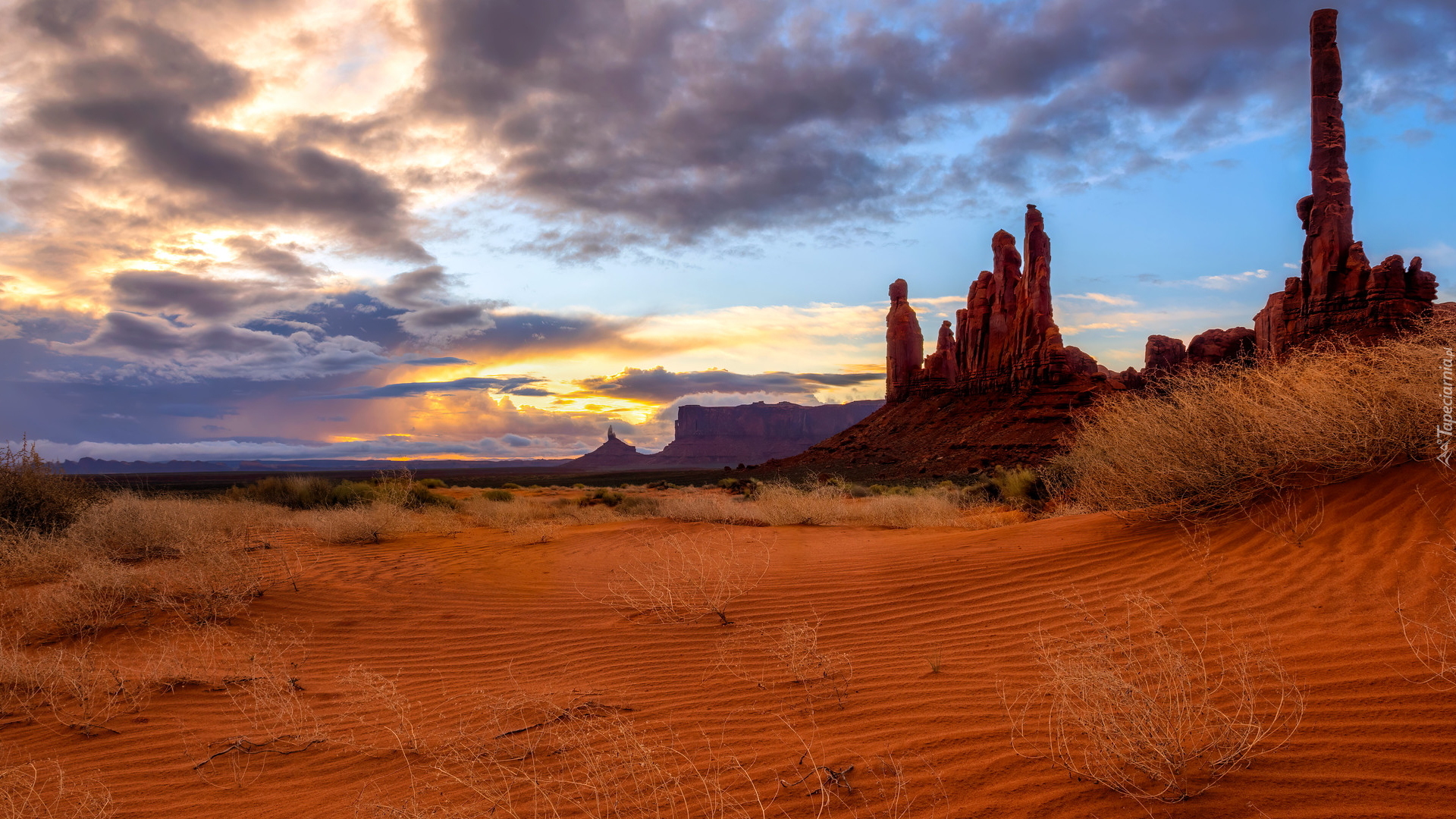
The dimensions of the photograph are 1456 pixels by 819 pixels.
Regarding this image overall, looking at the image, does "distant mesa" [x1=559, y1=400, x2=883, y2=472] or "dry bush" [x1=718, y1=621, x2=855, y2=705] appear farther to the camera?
"distant mesa" [x1=559, y1=400, x2=883, y2=472]

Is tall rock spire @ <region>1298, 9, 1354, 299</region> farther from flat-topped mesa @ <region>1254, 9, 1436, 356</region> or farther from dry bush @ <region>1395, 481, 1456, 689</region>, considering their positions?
dry bush @ <region>1395, 481, 1456, 689</region>

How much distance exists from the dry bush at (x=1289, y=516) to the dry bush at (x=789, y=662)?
384cm

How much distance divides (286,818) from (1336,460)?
8.02m

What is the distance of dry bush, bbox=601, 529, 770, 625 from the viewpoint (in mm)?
6270

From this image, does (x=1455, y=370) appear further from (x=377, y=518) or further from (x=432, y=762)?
(x=377, y=518)

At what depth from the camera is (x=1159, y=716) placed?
2738mm

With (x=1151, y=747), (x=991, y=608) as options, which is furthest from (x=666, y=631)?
(x=1151, y=747)

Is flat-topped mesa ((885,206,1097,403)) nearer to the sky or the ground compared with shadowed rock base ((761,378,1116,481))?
nearer to the sky

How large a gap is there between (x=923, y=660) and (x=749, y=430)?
12237cm

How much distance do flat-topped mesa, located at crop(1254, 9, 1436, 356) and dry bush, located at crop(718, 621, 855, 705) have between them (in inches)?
1518

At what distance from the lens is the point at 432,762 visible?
348 centimetres

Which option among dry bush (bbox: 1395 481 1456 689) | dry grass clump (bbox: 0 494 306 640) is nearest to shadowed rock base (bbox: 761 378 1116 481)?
dry bush (bbox: 1395 481 1456 689)

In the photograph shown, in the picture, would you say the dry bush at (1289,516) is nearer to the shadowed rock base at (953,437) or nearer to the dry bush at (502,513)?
the dry bush at (502,513)

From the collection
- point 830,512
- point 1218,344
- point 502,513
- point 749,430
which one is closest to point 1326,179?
point 1218,344
